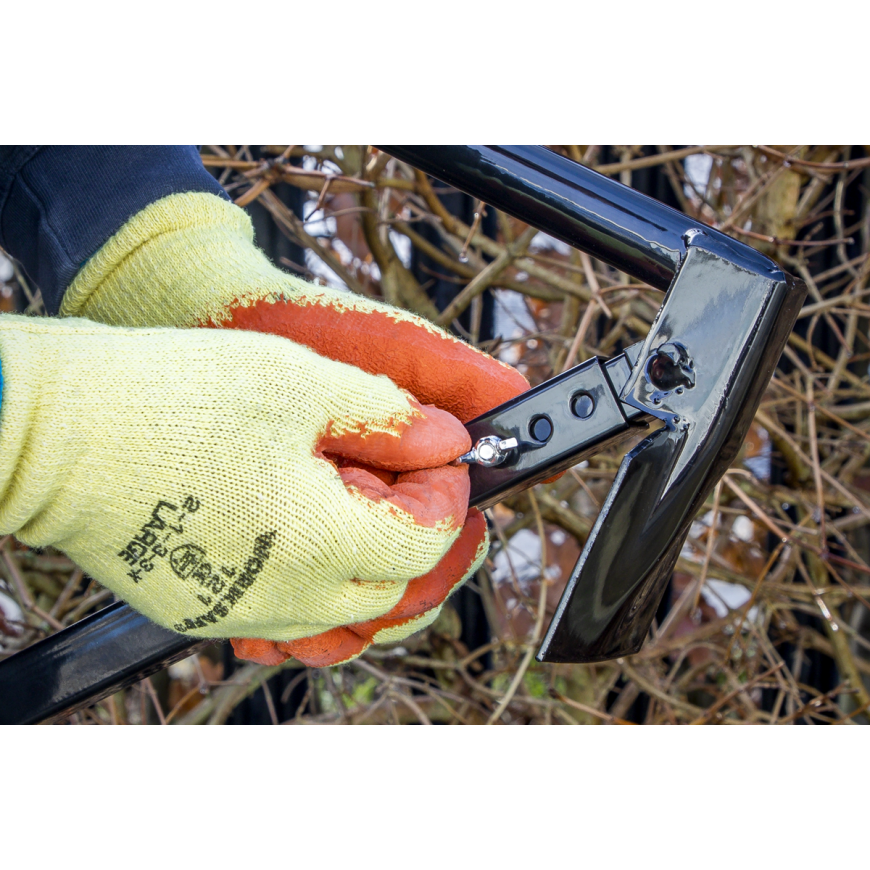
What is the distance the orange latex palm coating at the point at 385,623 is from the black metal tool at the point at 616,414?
0.08 meters

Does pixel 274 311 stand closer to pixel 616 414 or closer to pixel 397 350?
pixel 397 350

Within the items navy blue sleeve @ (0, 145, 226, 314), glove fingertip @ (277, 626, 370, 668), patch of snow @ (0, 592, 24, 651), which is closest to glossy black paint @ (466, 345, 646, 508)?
glove fingertip @ (277, 626, 370, 668)

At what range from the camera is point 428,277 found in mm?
2641

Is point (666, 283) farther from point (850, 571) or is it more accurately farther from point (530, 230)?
point (850, 571)

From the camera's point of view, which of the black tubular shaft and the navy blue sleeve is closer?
the black tubular shaft

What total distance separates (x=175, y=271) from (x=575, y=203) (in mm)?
627

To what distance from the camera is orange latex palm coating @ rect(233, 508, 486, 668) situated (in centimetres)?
106

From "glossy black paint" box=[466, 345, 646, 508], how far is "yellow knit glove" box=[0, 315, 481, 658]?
111mm

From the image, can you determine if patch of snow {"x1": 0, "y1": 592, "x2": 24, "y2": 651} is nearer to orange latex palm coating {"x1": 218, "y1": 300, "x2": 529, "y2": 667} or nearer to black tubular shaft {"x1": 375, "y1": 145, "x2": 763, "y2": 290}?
orange latex palm coating {"x1": 218, "y1": 300, "x2": 529, "y2": 667}

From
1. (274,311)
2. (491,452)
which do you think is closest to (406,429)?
(491,452)

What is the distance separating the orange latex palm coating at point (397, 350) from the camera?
3.80 ft

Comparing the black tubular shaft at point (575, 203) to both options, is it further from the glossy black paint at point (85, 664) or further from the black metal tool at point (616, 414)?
the glossy black paint at point (85, 664)

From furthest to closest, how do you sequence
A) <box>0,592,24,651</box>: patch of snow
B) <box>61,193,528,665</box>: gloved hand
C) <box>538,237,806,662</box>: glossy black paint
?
<box>0,592,24,651</box>: patch of snow < <box>61,193,528,665</box>: gloved hand < <box>538,237,806,662</box>: glossy black paint

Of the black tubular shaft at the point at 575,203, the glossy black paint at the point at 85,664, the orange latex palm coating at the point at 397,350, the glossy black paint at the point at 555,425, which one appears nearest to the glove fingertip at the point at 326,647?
the glossy black paint at the point at 85,664
